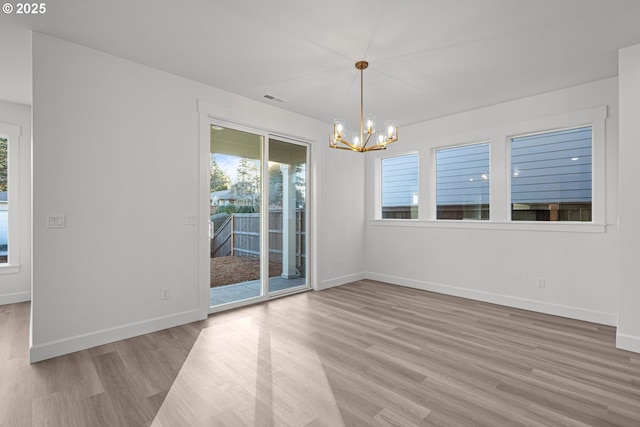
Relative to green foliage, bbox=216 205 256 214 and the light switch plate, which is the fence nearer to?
green foliage, bbox=216 205 256 214

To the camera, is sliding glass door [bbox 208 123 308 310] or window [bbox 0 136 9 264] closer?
sliding glass door [bbox 208 123 308 310]

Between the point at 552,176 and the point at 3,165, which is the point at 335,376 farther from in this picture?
the point at 3,165

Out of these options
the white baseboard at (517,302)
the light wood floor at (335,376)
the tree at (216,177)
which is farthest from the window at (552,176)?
the tree at (216,177)

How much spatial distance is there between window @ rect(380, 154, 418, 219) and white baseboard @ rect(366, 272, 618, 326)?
1.15m

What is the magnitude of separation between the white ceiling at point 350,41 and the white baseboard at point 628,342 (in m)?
2.70

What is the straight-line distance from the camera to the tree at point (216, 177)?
397 centimetres

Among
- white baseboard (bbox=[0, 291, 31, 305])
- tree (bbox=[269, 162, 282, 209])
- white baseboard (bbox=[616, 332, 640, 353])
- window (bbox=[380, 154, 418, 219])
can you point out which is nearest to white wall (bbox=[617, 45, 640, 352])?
white baseboard (bbox=[616, 332, 640, 353])

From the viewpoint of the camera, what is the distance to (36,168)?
2.68 m

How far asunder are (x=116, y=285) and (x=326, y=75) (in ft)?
10.2

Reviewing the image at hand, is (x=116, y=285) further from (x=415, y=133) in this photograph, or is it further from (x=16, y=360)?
(x=415, y=133)

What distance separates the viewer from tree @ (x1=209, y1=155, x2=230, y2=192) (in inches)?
156

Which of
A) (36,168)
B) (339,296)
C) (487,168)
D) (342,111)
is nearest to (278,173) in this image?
(342,111)

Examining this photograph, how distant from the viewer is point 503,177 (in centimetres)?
440

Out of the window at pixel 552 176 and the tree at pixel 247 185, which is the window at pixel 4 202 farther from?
the window at pixel 552 176
